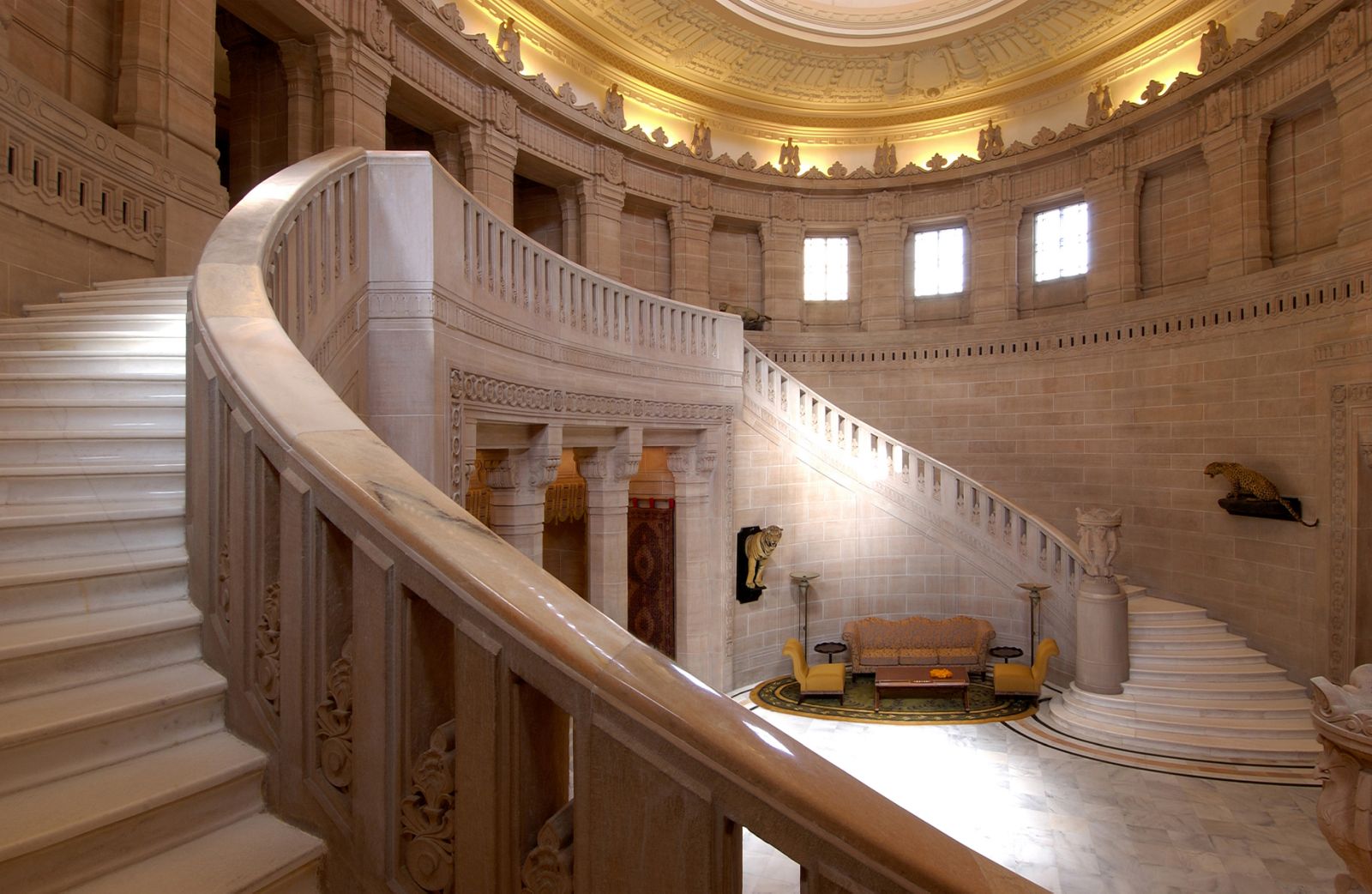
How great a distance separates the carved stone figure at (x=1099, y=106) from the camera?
1638 centimetres

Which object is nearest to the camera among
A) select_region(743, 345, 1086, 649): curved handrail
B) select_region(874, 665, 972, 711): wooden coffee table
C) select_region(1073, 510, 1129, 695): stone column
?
select_region(874, 665, 972, 711): wooden coffee table

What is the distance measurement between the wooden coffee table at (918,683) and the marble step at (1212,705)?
166cm

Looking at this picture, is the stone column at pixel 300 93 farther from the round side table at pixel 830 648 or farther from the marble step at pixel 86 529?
the round side table at pixel 830 648

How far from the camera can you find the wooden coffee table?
11133 mm

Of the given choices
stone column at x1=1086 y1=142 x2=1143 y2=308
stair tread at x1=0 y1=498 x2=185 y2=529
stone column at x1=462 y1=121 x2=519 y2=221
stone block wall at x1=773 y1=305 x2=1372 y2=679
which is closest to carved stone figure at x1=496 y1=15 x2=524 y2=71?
stone column at x1=462 y1=121 x2=519 y2=221

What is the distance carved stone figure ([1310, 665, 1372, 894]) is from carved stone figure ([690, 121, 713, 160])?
1634 centimetres

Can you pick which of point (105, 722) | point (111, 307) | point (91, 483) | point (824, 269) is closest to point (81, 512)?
point (91, 483)

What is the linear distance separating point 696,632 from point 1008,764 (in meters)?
4.48

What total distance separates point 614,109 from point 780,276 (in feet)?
18.0

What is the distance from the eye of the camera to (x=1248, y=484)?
40.4ft

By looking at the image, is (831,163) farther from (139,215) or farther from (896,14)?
(139,215)

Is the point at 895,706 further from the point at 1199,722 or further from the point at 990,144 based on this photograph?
the point at 990,144

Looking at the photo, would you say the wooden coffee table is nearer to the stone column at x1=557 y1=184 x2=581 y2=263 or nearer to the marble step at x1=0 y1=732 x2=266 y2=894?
the marble step at x1=0 y1=732 x2=266 y2=894

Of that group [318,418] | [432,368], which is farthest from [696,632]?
[318,418]
